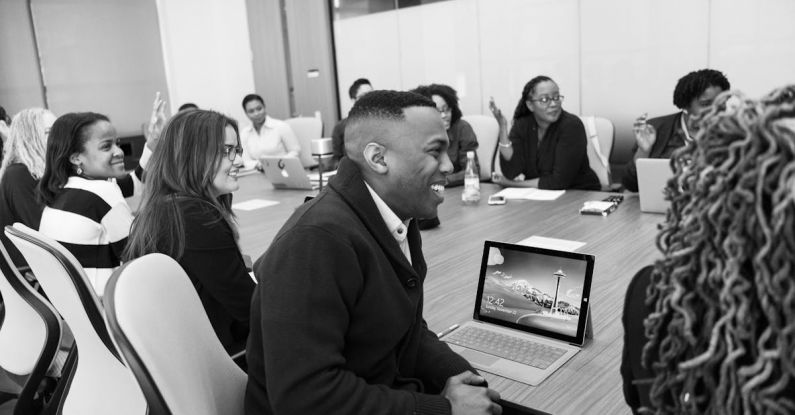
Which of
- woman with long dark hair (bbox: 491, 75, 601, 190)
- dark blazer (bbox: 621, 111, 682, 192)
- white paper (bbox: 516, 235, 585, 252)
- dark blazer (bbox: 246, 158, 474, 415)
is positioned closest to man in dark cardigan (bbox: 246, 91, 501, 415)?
dark blazer (bbox: 246, 158, 474, 415)

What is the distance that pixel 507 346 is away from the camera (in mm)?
1559

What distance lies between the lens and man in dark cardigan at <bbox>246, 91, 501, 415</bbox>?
1136mm

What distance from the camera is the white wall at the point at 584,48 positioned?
13.9 ft

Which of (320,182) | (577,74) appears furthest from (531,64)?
(320,182)

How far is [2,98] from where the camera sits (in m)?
5.72

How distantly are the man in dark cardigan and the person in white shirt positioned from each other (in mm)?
4119

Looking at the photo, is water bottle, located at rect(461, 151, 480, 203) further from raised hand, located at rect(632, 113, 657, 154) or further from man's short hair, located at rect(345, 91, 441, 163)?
man's short hair, located at rect(345, 91, 441, 163)

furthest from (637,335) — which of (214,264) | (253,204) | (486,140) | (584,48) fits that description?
(584,48)

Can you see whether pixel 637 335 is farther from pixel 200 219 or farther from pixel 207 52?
pixel 207 52

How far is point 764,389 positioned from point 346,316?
0.72 meters

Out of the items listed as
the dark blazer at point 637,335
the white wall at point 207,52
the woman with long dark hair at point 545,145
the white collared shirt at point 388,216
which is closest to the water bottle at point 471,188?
the woman with long dark hair at point 545,145

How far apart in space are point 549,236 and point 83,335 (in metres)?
1.69

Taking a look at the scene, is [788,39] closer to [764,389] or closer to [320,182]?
[320,182]

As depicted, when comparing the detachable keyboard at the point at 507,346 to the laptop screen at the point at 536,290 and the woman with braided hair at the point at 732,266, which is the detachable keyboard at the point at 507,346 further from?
the woman with braided hair at the point at 732,266
